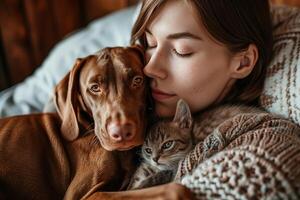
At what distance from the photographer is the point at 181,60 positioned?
5.04ft

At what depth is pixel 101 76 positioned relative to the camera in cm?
147

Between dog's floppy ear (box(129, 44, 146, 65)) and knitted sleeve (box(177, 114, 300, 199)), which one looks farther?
dog's floppy ear (box(129, 44, 146, 65))

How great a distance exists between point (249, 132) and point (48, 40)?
2.04 m

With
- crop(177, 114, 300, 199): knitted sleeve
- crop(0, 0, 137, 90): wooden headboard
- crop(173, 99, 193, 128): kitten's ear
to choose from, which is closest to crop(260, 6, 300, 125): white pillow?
crop(177, 114, 300, 199): knitted sleeve

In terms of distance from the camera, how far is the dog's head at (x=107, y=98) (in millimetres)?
1390

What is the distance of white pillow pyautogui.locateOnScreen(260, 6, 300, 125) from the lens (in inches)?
61.6

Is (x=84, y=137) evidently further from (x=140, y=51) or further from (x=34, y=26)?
(x=34, y=26)

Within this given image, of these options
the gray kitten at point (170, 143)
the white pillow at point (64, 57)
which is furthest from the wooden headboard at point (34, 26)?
the gray kitten at point (170, 143)

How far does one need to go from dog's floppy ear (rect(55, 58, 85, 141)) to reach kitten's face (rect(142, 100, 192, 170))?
0.84 ft

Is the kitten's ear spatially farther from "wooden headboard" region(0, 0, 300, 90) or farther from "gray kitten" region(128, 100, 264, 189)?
"wooden headboard" region(0, 0, 300, 90)

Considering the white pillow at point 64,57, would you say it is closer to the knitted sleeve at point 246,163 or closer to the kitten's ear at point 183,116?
the kitten's ear at point 183,116

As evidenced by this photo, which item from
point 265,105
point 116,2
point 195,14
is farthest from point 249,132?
point 116,2

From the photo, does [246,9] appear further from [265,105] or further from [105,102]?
[105,102]

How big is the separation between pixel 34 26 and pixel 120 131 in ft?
6.13
